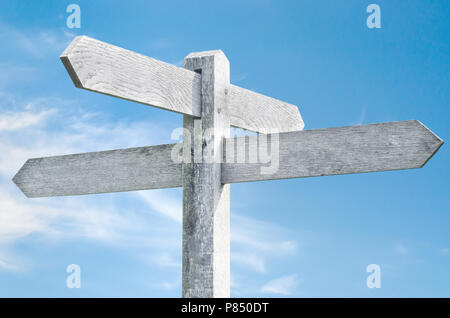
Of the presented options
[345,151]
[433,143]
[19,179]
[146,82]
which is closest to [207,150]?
[146,82]

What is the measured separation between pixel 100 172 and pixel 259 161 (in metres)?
0.93

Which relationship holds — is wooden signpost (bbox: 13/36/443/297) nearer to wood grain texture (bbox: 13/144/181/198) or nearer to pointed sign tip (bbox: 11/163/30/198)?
wood grain texture (bbox: 13/144/181/198)

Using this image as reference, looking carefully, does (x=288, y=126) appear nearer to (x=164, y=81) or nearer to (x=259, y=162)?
(x=259, y=162)

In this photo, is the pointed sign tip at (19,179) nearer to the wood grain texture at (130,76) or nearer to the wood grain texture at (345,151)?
the wood grain texture at (130,76)

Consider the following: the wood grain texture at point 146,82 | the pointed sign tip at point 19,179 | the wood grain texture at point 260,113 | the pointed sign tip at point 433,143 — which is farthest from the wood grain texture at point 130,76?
the pointed sign tip at point 19,179

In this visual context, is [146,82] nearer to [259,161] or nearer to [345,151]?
[259,161]

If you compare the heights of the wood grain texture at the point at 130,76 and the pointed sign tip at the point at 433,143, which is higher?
the wood grain texture at the point at 130,76

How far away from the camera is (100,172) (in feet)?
9.46

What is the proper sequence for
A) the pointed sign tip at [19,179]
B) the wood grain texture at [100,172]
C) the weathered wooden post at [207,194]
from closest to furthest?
the weathered wooden post at [207,194], the wood grain texture at [100,172], the pointed sign tip at [19,179]

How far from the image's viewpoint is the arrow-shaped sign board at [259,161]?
2312 mm

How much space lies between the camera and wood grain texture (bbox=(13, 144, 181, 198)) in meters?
2.73

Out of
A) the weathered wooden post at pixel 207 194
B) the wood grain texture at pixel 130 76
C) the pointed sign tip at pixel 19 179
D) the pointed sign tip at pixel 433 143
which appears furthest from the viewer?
the pointed sign tip at pixel 19 179
